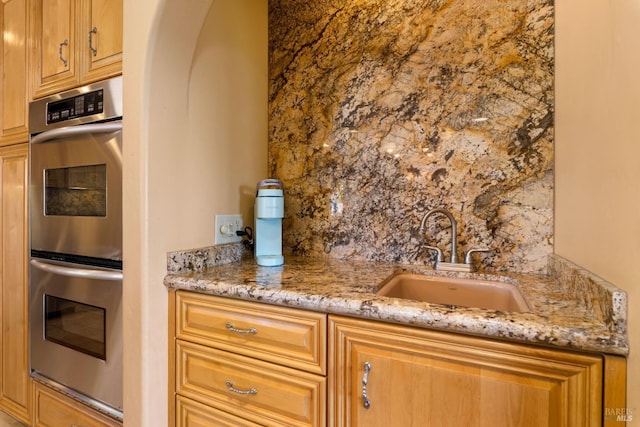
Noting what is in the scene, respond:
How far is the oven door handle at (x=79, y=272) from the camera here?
4.12 ft

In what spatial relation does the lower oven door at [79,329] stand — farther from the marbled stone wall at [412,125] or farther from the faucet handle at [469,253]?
the faucet handle at [469,253]

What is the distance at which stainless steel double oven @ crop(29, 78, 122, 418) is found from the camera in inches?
49.6

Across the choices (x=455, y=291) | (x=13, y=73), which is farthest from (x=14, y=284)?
(x=455, y=291)

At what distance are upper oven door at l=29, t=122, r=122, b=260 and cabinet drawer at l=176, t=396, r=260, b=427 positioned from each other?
0.63 metres

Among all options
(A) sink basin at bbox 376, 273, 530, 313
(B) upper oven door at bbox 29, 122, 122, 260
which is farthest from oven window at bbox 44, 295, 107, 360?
(A) sink basin at bbox 376, 273, 530, 313

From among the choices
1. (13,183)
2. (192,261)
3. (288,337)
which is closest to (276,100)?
(192,261)

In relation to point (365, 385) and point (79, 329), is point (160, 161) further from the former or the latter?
point (365, 385)

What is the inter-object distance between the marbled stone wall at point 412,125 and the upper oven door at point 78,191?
0.78 m

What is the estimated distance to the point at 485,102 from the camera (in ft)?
4.22

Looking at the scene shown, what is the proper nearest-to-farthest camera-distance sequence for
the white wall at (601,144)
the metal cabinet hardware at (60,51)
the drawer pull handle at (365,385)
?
1. the white wall at (601,144)
2. the drawer pull handle at (365,385)
3. the metal cabinet hardware at (60,51)

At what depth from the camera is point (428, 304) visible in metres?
0.80

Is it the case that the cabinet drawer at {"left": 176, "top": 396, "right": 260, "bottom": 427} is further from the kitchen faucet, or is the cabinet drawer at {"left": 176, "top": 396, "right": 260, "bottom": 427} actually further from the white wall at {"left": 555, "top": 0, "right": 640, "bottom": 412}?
the white wall at {"left": 555, "top": 0, "right": 640, "bottom": 412}

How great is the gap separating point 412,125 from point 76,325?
5.86ft

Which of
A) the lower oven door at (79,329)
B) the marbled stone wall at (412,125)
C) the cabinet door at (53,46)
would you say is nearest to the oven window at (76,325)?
the lower oven door at (79,329)
